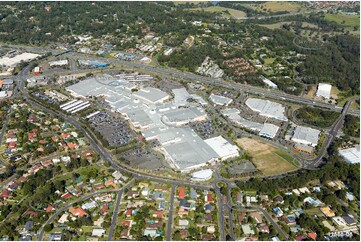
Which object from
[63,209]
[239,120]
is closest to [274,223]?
[239,120]

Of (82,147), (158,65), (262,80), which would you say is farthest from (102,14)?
(82,147)

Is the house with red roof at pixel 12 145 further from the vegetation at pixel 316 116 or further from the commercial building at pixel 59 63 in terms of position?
the vegetation at pixel 316 116

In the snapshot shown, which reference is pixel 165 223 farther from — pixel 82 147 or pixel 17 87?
pixel 17 87

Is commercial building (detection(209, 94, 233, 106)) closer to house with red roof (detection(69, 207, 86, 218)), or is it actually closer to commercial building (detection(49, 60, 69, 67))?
house with red roof (detection(69, 207, 86, 218))

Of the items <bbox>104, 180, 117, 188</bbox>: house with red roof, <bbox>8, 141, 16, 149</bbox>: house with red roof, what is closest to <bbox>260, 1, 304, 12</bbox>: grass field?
<bbox>8, 141, 16, 149</bbox>: house with red roof

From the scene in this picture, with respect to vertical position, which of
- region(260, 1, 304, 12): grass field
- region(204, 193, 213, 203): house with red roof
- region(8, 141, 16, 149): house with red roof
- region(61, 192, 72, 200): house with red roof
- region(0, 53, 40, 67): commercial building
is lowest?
region(0, 53, 40, 67): commercial building

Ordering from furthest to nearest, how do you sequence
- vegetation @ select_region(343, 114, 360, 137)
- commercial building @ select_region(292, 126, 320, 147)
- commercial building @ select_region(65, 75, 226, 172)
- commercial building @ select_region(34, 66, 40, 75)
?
commercial building @ select_region(34, 66, 40, 75)
vegetation @ select_region(343, 114, 360, 137)
commercial building @ select_region(292, 126, 320, 147)
commercial building @ select_region(65, 75, 226, 172)
